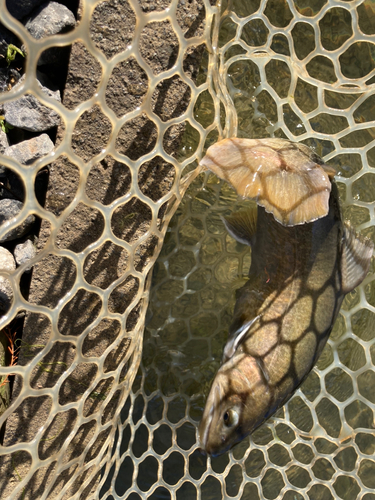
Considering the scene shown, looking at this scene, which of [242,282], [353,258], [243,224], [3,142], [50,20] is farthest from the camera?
[242,282]

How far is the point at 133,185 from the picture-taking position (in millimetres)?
1791

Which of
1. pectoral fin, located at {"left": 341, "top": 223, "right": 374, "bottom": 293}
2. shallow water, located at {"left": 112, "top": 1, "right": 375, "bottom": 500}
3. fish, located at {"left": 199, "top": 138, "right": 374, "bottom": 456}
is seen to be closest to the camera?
fish, located at {"left": 199, "top": 138, "right": 374, "bottom": 456}

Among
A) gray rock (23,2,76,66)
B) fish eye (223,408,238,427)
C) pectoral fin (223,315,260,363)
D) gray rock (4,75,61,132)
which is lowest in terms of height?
fish eye (223,408,238,427)

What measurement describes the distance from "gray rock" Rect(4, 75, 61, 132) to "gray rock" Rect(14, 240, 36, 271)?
0.55 m

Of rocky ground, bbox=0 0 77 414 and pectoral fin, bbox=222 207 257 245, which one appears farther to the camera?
pectoral fin, bbox=222 207 257 245

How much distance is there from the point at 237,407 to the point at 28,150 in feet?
5.05

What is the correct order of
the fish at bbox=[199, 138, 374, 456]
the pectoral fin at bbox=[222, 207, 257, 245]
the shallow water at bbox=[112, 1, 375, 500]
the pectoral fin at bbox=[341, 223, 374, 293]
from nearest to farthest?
the fish at bbox=[199, 138, 374, 456] < the pectoral fin at bbox=[341, 223, 374, 293] < the pectoral fin at bbox=[222, 207, 257, 245] < the shallow water at bbox=[112, 1, 375, 500]

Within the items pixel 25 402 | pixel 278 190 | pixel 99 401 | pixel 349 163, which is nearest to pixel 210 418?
pixel 99 401

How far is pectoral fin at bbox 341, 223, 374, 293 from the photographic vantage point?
203 centimetres

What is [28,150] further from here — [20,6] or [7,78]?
[20,6]

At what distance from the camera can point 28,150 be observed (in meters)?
1.94

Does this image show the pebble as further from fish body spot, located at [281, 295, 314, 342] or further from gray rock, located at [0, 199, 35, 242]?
fish body spot, located at [281, 295, 314, 342]

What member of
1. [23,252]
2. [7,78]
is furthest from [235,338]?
[7,78]

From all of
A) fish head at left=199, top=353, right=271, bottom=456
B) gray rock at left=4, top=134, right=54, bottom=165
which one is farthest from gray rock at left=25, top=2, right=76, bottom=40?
fish head at left=199, top=353, right=271, bottom=456
